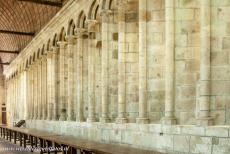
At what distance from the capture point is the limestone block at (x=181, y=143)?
8.94 m

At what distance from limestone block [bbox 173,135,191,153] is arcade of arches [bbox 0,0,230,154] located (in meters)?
0.02

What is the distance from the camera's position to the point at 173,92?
9.96 metres

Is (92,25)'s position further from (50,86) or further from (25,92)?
(25,92)

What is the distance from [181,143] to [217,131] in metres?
1.25

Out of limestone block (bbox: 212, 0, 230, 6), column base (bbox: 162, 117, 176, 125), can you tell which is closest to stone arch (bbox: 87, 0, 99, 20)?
column base (bbox: 162, 117, 176, 125)

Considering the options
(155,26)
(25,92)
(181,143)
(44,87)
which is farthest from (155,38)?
(25,92)

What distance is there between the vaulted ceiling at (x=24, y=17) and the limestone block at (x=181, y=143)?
564 inches

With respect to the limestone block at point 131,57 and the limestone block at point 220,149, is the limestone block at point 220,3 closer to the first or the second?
the limestone block at point 220,149

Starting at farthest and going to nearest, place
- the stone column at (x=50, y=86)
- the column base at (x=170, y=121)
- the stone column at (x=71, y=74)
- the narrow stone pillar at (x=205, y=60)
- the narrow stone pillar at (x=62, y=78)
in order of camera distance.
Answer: the stone column at (x=50, y=86)
the narrow stone pillar at (x=62, y=78)
the stone column at (x=71, y=74)
the column base at (x=170, y=121)
the narrow stone pillar at (x=205, y=60)

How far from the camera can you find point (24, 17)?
29.9 metres

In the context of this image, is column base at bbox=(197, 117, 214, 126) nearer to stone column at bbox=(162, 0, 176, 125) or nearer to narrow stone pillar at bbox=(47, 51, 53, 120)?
stone column at bbox=(162, 0, 176, 125)

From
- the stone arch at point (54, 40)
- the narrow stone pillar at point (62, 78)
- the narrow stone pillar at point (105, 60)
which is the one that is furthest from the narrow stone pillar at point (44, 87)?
the narrow stone pillar at point (105, 60)

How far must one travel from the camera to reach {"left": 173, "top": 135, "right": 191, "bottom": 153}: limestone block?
894 centimetres

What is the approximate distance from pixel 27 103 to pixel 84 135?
51.8ft
